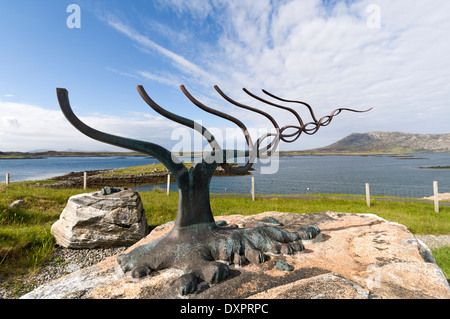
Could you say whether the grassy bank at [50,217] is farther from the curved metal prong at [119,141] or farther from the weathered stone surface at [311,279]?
the curved metal prong at [119,141]

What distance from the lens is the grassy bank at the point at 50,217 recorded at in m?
5.48

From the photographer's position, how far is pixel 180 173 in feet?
11.8

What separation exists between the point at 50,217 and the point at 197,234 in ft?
28.0

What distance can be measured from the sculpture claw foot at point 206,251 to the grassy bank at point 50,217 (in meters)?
3.97

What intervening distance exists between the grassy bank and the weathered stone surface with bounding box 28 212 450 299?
333cm

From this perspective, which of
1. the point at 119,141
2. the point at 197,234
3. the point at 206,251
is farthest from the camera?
the point at 197,234

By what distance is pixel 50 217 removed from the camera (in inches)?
352

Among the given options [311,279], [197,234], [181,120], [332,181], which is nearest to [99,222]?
[197,234]

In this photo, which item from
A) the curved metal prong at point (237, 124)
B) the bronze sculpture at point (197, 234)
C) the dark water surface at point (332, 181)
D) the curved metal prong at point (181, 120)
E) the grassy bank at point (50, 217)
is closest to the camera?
the bronze sculpture at point (197, 234)

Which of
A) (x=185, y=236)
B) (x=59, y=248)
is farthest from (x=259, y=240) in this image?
(x=59, y=248)

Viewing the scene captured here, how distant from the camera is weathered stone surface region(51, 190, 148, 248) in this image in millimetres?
6266

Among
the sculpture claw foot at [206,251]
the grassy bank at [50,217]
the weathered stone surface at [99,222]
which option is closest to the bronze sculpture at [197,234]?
the sculpture claw foot at [206,251]

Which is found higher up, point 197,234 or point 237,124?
point 237,124

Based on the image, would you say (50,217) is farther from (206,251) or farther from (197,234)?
(206,251)
